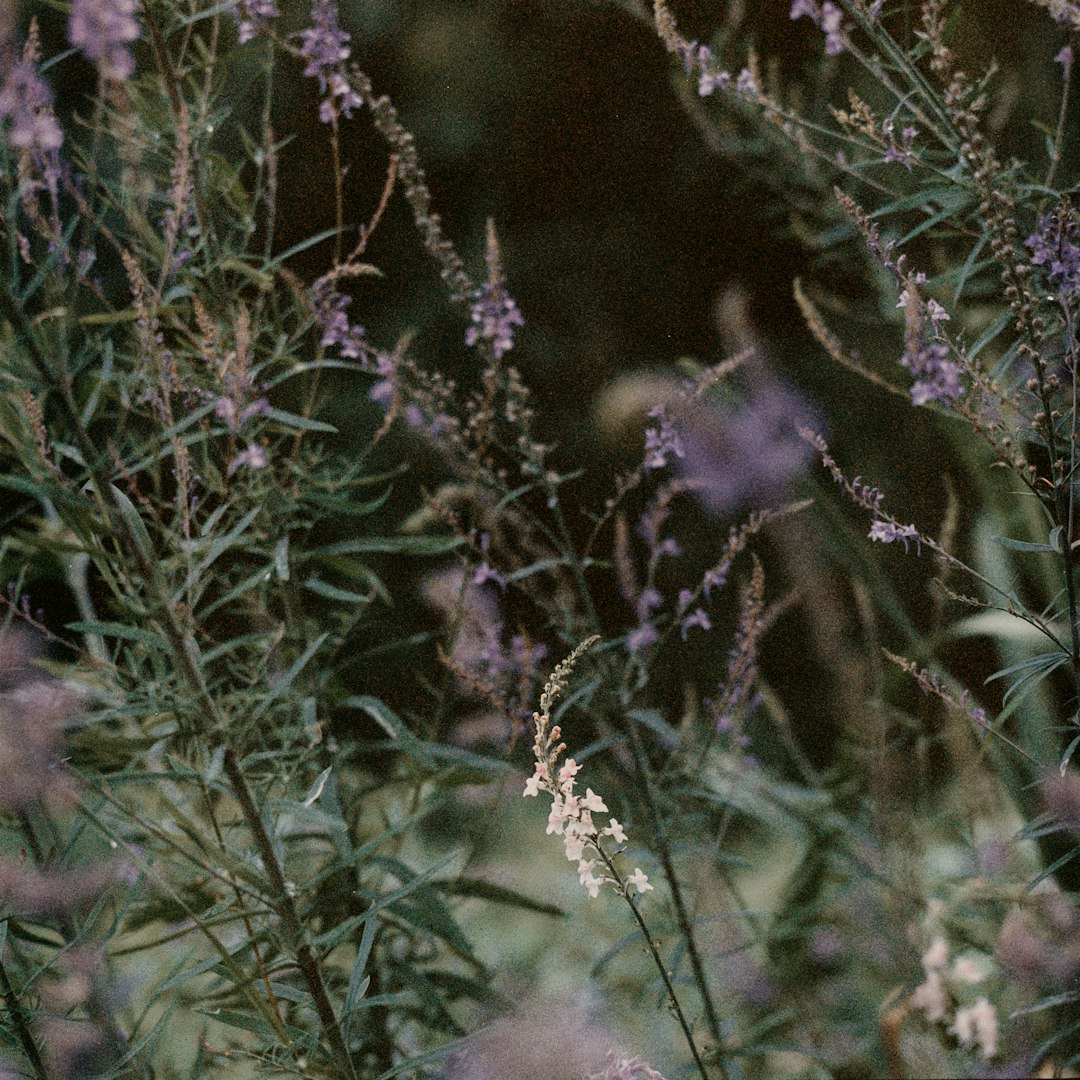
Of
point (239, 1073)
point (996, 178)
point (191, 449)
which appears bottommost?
point (239, 1073)

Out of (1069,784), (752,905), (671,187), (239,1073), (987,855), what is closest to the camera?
(1069,784)

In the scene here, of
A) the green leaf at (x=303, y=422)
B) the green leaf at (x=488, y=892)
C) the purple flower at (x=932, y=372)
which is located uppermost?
the purple flower at (x=932, y=372)

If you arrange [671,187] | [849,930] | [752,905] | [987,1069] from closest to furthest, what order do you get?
[987,1069], [849,930], [752,905], [671,187]

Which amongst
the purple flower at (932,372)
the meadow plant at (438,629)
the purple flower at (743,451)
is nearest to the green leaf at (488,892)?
the meadow plant at (438,629)

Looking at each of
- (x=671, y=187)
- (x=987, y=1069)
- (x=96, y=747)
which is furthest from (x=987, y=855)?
(x=671, y=187)

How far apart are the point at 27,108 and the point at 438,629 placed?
83 cm

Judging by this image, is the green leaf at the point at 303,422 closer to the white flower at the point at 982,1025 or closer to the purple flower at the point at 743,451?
the white flower at the point at 982,1025

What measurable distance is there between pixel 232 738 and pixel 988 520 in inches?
45.6

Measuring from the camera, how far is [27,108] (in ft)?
2.36

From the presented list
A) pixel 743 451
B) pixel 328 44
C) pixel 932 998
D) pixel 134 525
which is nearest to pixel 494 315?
pixel 328 44

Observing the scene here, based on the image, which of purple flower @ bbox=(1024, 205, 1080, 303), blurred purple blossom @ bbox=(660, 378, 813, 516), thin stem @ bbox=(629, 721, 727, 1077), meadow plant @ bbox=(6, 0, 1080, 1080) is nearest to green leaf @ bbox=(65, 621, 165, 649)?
meadow plant @ bbox=(6, 0, 1080, 1080)

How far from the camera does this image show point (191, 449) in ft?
3.94

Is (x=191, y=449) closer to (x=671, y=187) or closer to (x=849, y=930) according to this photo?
(x=849, y=930)

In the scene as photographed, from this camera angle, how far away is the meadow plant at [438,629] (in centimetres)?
79
